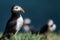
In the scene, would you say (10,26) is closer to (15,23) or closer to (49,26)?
(15,23)

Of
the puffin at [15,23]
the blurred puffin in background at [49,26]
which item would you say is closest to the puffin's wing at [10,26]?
the puffin at [15,23]

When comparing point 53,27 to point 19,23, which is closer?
point 19,23

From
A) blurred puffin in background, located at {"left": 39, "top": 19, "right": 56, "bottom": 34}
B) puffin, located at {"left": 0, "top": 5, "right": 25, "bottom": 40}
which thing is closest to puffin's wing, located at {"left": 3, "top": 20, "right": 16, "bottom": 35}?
puffin, located at {"left": 0, "top": 5, "right": 25, "bottom": 40}

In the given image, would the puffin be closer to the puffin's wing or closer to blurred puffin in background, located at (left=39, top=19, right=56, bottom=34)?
the puffin's wing

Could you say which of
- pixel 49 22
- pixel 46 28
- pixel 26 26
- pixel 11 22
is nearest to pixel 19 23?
pixel 11 22

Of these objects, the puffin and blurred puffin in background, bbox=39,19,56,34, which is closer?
the puffin

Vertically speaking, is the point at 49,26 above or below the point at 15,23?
below

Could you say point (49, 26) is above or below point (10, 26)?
below

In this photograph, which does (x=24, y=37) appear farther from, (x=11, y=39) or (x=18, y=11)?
(x=18, y=11)

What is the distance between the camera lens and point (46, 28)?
11.9m

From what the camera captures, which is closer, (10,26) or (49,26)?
(10,26)

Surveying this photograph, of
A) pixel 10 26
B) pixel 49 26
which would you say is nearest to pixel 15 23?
pixel 10 26

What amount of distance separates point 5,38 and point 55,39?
4.82 feet

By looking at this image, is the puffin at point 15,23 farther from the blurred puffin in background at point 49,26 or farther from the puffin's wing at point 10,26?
the blurred puffin in background at point 49,26
